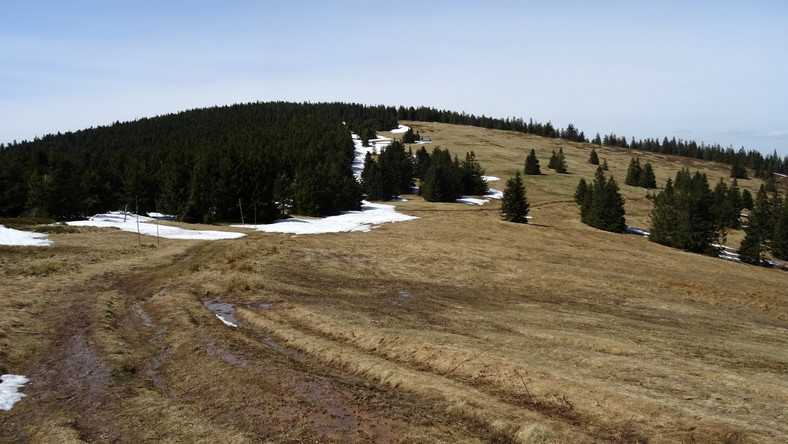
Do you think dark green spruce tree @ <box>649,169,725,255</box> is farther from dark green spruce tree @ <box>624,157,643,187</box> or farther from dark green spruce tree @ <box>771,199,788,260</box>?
dark green spruce tree @ <box>624,157,643,187</box>

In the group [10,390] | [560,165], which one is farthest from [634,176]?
[10,390]

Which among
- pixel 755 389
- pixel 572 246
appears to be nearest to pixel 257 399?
pixel 755 389

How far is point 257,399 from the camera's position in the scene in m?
11.4

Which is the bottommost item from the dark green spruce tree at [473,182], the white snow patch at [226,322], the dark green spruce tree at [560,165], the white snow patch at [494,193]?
the white snow patch at [226,322]

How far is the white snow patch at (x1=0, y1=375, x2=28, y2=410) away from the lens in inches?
440

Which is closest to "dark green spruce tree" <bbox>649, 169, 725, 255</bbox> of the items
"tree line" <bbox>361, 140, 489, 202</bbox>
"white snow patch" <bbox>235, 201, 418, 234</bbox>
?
"white snow patch" <bbox>235, 201, 418, 234</bbox>

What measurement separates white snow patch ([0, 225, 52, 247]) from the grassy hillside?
1858mm

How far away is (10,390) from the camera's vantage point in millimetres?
11883

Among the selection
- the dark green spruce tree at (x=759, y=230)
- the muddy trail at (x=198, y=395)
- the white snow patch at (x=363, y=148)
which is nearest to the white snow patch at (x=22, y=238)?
the muddy trail at (x=198, y=395)

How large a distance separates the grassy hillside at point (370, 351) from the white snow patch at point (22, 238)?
1858 millimetres

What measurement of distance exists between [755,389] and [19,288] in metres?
29.2

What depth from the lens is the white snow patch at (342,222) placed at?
55.7 m

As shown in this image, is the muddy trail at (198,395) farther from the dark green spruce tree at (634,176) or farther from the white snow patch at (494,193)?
the dark green spruce tree at (634,176)

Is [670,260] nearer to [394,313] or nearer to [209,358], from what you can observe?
[394,313]
